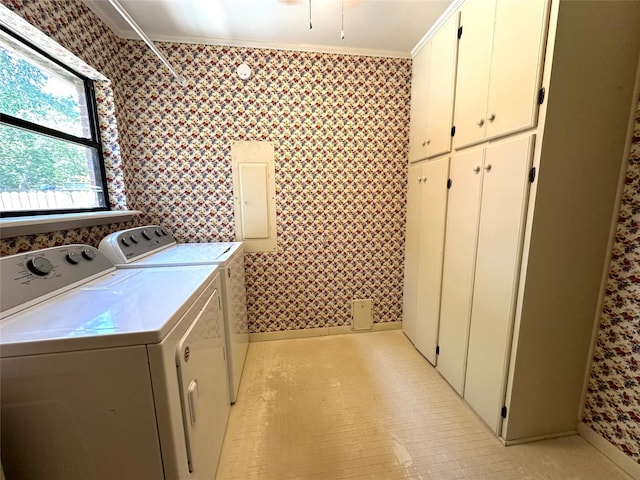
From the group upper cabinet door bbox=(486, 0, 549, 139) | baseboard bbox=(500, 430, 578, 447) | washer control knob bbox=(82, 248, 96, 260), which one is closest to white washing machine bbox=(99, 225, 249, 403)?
washer control knob bbox=(82, 248, 96, 260)

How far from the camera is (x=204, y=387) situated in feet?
3.62

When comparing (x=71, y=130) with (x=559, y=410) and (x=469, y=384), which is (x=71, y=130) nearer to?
(x=469, y=384)

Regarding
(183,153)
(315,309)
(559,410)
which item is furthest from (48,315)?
(559,410)

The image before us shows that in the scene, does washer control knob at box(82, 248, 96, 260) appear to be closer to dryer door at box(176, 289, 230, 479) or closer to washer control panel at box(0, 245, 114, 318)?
washer control panel at box(0, 245, 114, 318)

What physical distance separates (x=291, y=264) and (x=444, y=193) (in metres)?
1.40

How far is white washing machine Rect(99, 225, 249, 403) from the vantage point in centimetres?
153

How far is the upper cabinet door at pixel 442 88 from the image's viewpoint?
1715 mm

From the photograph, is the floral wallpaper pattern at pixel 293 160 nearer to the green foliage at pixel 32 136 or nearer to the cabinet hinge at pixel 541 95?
the green foliage at pixel 32 136

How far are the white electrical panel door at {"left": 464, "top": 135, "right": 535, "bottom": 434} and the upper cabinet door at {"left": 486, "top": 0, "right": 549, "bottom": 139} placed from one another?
0.36 feet

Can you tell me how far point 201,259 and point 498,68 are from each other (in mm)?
1959

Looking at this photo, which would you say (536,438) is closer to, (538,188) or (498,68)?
(538,188)

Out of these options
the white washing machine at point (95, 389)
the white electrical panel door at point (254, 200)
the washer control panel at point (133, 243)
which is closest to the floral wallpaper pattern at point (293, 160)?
the white electrical panel door at point (254, 200)

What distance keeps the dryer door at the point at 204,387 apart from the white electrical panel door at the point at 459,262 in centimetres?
149

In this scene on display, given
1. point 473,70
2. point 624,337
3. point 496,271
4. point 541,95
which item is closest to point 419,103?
point 473,70
